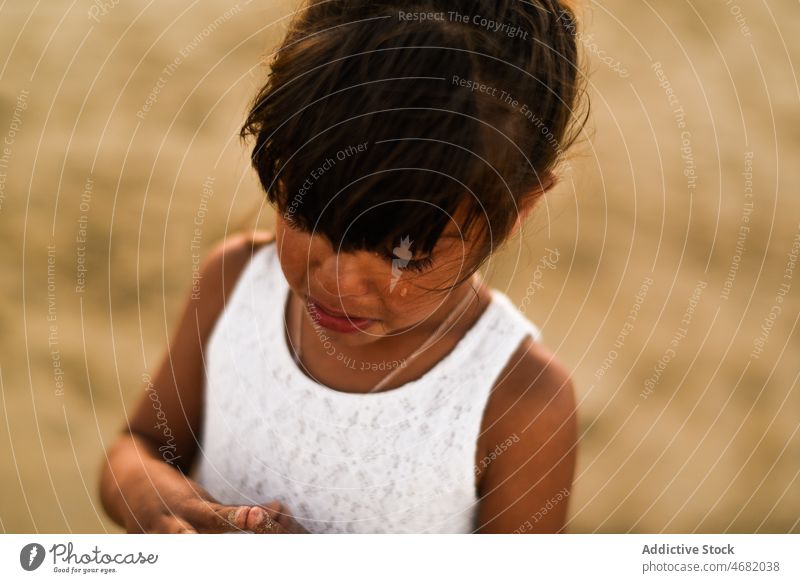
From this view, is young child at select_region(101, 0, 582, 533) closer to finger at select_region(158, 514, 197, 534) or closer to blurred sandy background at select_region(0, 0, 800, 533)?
finger at select_region(158, 514, 197, 534)

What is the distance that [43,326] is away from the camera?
2.63 ft

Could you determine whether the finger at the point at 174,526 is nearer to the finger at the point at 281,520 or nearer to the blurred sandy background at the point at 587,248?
the finger at the point at 281,520

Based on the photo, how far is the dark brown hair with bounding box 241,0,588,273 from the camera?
391 mm

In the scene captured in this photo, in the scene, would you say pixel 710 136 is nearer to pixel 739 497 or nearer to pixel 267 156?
pixel 739 497

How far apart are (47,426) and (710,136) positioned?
0.79 meters

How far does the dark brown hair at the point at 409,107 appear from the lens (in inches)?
15.4

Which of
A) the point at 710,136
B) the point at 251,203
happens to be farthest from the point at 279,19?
the point at 710,136

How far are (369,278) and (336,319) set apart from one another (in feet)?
0.13

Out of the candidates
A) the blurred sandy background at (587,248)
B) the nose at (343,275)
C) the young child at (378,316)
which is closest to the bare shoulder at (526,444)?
the young child at (378,316)
